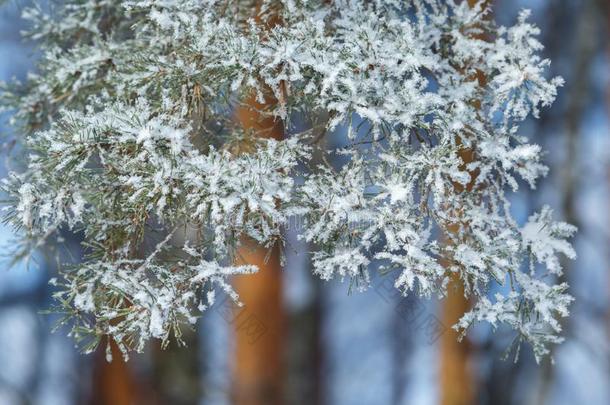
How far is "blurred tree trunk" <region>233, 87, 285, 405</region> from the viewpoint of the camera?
13.8 ft

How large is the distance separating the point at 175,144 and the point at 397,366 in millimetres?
9732

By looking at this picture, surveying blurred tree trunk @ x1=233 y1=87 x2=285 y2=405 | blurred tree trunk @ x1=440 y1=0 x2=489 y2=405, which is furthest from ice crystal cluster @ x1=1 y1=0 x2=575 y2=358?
blurred tree trunk @ x1=440 y1=0 x2=489 y2=405

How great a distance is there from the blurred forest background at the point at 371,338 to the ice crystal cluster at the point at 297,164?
46.4 inches

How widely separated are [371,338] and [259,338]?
7.38m

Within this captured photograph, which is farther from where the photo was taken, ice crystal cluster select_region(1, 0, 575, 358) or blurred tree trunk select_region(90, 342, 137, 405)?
blurred tree trunk select_region(90, 342, 137, 405)

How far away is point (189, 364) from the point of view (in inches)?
356

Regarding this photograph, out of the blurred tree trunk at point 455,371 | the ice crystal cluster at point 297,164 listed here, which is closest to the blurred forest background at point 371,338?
the blurred tree trunk at point 455,371

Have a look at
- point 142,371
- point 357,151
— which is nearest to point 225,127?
point 357,151

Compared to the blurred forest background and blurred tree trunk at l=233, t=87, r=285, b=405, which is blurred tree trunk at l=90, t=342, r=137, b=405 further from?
blurred tree trunk at l=233, t=87, r=285, b=405

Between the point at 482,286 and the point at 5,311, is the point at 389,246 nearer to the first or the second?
the point at 482,286

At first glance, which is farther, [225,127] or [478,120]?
[225,127]

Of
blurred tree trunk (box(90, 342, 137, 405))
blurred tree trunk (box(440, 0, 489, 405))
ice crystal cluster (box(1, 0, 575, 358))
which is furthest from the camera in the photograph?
blurred tree trunk (box(90, 342, 137, 405))

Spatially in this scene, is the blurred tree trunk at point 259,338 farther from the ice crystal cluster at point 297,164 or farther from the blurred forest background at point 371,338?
the ice crystal cluster at point 297,164

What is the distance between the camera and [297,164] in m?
1.61
